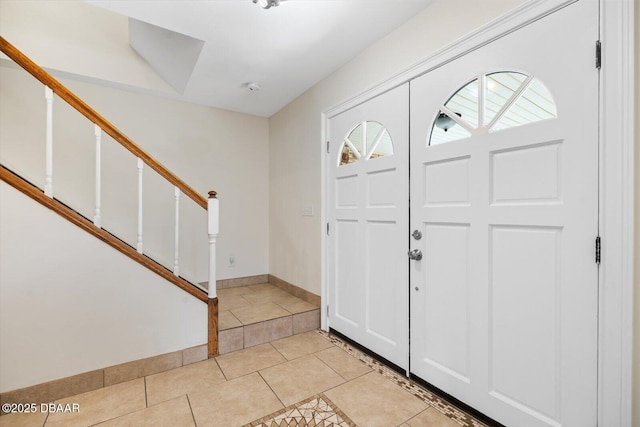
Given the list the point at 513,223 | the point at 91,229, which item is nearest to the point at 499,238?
the point at 513,223

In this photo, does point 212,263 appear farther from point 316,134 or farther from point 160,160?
point 160,160

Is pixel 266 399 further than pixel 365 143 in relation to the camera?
No

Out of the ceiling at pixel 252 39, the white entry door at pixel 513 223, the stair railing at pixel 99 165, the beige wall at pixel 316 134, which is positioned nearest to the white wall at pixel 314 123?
the beige wall at pixel 316 134

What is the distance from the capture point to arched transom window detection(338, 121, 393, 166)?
84.3 inches

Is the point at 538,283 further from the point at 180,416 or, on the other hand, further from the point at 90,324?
the point at 90,324

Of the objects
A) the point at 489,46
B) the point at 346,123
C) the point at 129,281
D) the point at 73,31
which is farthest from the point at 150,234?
the point at 489,46

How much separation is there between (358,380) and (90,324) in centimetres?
179

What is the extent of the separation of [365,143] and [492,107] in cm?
96

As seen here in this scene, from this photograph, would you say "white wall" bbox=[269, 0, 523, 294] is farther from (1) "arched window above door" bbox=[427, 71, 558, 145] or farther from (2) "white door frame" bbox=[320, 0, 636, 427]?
(2) "white door frame" bbox=[320, 0, 636, 427]

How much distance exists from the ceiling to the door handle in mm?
1543

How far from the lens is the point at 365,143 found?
2.30 m

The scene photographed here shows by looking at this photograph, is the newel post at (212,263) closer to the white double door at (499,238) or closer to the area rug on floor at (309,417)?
the area rug on floor at (309,417)

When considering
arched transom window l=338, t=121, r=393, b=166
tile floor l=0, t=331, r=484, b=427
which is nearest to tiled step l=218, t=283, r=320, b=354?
tile floor l=0, t=331, r=484, b=427

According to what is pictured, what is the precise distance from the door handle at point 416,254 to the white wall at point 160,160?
2013mm
